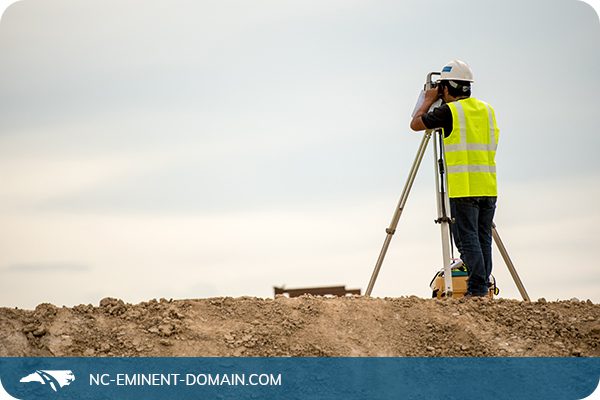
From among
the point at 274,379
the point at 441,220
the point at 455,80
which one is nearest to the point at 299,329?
the point at 274,379

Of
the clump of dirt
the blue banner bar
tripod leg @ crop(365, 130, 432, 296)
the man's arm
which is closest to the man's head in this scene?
the man's arm

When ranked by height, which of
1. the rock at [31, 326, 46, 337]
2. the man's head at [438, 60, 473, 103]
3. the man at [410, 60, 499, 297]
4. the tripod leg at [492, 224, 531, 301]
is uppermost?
the man's head at [438, 60, 473, 103]

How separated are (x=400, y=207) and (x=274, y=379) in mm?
3022

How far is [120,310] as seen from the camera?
931cm

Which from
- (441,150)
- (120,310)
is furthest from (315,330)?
(441,150)

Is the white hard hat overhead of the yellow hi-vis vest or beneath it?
overhead

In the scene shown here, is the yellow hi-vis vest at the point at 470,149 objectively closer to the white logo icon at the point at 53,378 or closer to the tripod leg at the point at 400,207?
Answer: the tripod leg at the point at 400,207

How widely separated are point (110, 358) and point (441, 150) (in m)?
4.41

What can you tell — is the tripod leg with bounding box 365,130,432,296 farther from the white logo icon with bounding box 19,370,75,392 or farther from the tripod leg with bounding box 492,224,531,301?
the white logo icon with bounding box 19,370,75,392

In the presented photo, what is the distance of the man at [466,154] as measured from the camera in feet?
33.4

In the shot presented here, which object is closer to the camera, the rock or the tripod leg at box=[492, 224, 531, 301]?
the rock

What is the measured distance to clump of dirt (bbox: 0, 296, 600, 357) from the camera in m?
8.80

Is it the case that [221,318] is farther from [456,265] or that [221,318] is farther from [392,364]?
[456,265]

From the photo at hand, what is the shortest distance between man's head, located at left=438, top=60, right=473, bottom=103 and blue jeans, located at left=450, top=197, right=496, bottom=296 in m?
1.25
